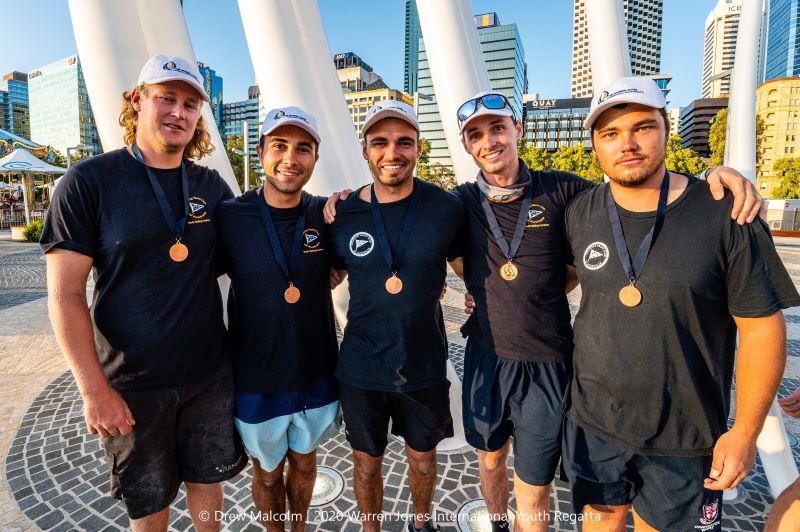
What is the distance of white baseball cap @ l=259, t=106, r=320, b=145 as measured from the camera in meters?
2.90

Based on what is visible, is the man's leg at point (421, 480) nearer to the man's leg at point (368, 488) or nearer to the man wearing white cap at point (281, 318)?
the man's leg at point (368, 488)

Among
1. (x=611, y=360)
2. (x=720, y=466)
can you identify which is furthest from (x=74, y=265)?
(x=720, y=466)

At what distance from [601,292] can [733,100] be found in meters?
6.16

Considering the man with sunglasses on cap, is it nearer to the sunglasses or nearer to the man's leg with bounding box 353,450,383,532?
the sunglasses

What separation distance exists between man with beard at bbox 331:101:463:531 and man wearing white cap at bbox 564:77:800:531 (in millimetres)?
925

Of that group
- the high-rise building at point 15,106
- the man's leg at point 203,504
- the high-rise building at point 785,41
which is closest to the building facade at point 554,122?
the high-rise building at point 785,41

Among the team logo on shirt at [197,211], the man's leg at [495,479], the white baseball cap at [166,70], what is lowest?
the man's leg at [495,479]

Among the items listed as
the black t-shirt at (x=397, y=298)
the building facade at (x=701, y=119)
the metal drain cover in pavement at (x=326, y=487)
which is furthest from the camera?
the building facade at (x=701, y=119)

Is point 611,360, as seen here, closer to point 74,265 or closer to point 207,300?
point 207,300

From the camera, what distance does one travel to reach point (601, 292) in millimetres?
2291

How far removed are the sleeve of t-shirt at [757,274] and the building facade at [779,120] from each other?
9293 centimetres

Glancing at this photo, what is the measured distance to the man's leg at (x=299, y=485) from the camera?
3.03m

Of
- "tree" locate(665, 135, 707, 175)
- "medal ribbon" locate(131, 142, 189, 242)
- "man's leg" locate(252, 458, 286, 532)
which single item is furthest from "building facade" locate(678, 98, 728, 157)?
"medal ribbon" locate(131, 142, 189, 242)

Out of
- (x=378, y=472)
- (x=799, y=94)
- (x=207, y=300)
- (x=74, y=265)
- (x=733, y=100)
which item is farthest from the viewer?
(x=799, y=94)
